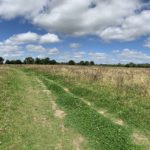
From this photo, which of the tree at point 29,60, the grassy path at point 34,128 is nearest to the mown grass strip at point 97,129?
the grassy path at point 34,128

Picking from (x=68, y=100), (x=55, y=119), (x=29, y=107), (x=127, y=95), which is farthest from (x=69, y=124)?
(x=127, y=95)

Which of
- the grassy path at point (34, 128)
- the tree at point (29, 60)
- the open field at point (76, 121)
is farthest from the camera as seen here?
the tree at point (29, 60)

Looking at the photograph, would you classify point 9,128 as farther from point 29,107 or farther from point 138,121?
point 138,121

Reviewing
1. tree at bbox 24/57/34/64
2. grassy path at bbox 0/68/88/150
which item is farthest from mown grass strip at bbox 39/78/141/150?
tree at bbox 24/57/34/64

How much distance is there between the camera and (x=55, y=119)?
10.7m

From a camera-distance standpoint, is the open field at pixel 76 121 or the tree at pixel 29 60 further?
the tree at pixel 29 60

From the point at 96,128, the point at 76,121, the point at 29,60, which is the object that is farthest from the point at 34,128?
the point at 29,60

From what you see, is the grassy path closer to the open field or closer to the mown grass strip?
the open field

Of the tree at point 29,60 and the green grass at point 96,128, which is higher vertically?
the tree at point 29,60

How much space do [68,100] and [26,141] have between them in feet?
20.1

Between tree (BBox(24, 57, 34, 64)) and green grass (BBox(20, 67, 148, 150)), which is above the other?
tree (BBox(24, 57, 34, 64))

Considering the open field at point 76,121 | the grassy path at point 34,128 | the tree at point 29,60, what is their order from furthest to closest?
the tree at point 29,60 < the open field at point 76,121 < the grassy path at point 34,128

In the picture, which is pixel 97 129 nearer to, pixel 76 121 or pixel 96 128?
pixel 96 128

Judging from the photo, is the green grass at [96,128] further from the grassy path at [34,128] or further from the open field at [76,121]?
the grassy path at [34,128]
